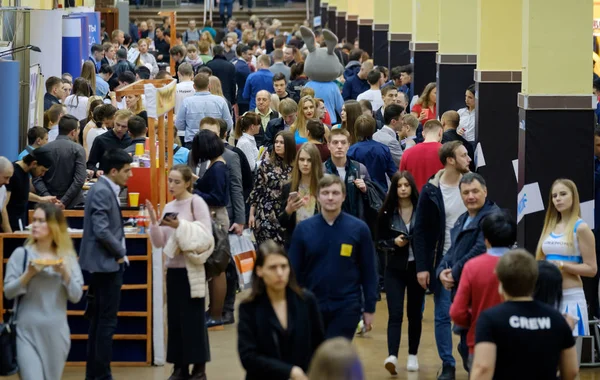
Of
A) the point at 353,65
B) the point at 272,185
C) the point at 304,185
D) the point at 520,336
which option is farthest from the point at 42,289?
the point at 353,65

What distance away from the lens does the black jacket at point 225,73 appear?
60.1ft

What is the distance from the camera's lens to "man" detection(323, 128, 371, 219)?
911 cm

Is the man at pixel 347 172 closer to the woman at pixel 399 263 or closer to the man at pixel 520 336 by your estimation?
the woman at pixel 399 263

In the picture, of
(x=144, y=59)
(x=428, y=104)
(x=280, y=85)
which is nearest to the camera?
(x=428, y=104)

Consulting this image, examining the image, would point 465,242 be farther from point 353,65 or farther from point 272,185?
point 353,65

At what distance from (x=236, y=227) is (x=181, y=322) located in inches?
73.6

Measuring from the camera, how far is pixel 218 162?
9.43 metres

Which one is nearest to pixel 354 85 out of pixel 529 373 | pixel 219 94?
pixel 219 94

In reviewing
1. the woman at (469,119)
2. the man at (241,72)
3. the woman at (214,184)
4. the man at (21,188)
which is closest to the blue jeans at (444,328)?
the woman at (214,184)

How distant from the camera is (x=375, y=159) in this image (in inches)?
402

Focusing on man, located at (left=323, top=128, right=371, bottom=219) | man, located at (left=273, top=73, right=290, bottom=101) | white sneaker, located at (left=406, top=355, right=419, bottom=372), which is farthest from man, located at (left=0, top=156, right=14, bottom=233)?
man, located at (left=273, top=73, right=290, bottom=101)

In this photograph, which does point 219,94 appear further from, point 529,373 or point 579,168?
point 529,373

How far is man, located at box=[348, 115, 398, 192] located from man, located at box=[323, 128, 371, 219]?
93 cm

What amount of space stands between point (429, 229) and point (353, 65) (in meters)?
11.6
